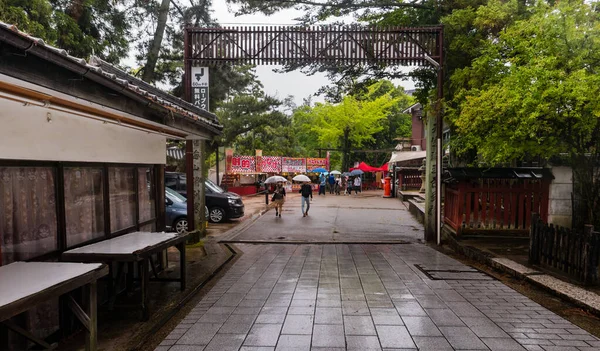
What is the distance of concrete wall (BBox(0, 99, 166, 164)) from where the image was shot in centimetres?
373

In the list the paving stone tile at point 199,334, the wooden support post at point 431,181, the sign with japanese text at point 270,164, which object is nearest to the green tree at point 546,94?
the wooden support post at point 431,181

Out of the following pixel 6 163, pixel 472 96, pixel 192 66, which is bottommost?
pixel 6 163

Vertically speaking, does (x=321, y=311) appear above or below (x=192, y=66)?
below

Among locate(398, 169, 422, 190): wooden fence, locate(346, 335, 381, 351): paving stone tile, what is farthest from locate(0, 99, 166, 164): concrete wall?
locate(398, 169, 422, 190): wooden fence

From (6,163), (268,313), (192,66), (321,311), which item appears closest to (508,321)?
(321,311)

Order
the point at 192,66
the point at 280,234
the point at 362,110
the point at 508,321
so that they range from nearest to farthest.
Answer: the point at 508,321, the point at 192,66, the point at 280,234, the point at 362,110

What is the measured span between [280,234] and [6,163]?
8.99 meters

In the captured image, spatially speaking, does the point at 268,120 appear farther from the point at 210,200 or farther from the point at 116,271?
the point at 116,271

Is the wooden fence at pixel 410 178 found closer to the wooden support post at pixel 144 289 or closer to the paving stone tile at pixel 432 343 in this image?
the paving stone tile at pixel 432 343

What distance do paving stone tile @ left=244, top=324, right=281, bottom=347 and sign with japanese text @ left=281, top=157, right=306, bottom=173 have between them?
89.7 feet

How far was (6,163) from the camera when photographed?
380 cm

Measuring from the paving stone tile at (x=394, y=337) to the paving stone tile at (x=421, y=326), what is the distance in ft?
0.37

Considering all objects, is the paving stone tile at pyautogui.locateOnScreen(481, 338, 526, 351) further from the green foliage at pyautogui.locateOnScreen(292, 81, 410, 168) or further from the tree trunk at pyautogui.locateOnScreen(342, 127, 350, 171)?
the tree trunk at pyautogui.locateOnScreen(342, 127, 350, 171)

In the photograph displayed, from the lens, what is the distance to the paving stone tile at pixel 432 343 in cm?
410
